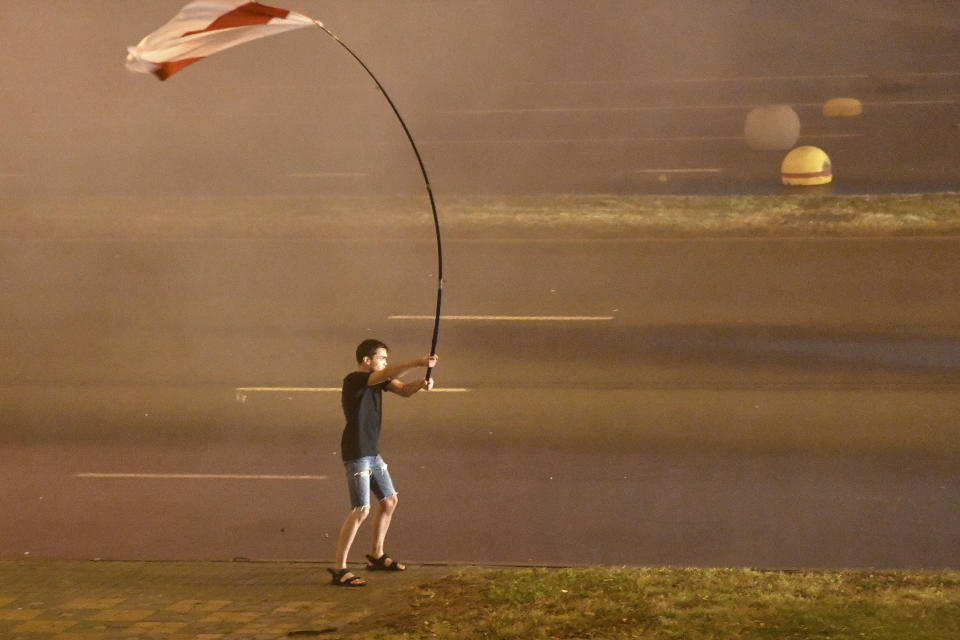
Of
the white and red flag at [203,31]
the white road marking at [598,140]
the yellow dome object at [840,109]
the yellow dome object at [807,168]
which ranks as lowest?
the yellow dome object at [807,168]

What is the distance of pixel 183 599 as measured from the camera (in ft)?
25.4

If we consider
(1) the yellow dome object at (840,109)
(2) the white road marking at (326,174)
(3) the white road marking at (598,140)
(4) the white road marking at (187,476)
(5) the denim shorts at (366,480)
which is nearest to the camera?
(5) the denim shorts at (366,480)

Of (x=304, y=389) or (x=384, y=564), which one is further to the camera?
(x=304, y=389)

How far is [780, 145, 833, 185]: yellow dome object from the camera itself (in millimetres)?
21719

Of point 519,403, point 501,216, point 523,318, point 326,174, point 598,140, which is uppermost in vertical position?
point 598,140

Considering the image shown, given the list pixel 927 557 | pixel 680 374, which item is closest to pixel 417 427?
pixel 680 374

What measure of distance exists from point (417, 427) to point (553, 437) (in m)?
1.13

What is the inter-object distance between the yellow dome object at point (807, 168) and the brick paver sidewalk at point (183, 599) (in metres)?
14.8

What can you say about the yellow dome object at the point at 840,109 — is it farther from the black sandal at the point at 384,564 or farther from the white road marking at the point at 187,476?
the black sandal at the point at 384,564

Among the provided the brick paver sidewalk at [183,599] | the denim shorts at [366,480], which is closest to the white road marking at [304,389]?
the brick paver sidewalk at [183,599]

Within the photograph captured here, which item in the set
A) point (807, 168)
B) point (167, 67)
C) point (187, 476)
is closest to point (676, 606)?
point (167, 67)

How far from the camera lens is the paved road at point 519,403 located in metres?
9.13

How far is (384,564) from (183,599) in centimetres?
110

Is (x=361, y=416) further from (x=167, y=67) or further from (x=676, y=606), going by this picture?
(x=167, y=67)
